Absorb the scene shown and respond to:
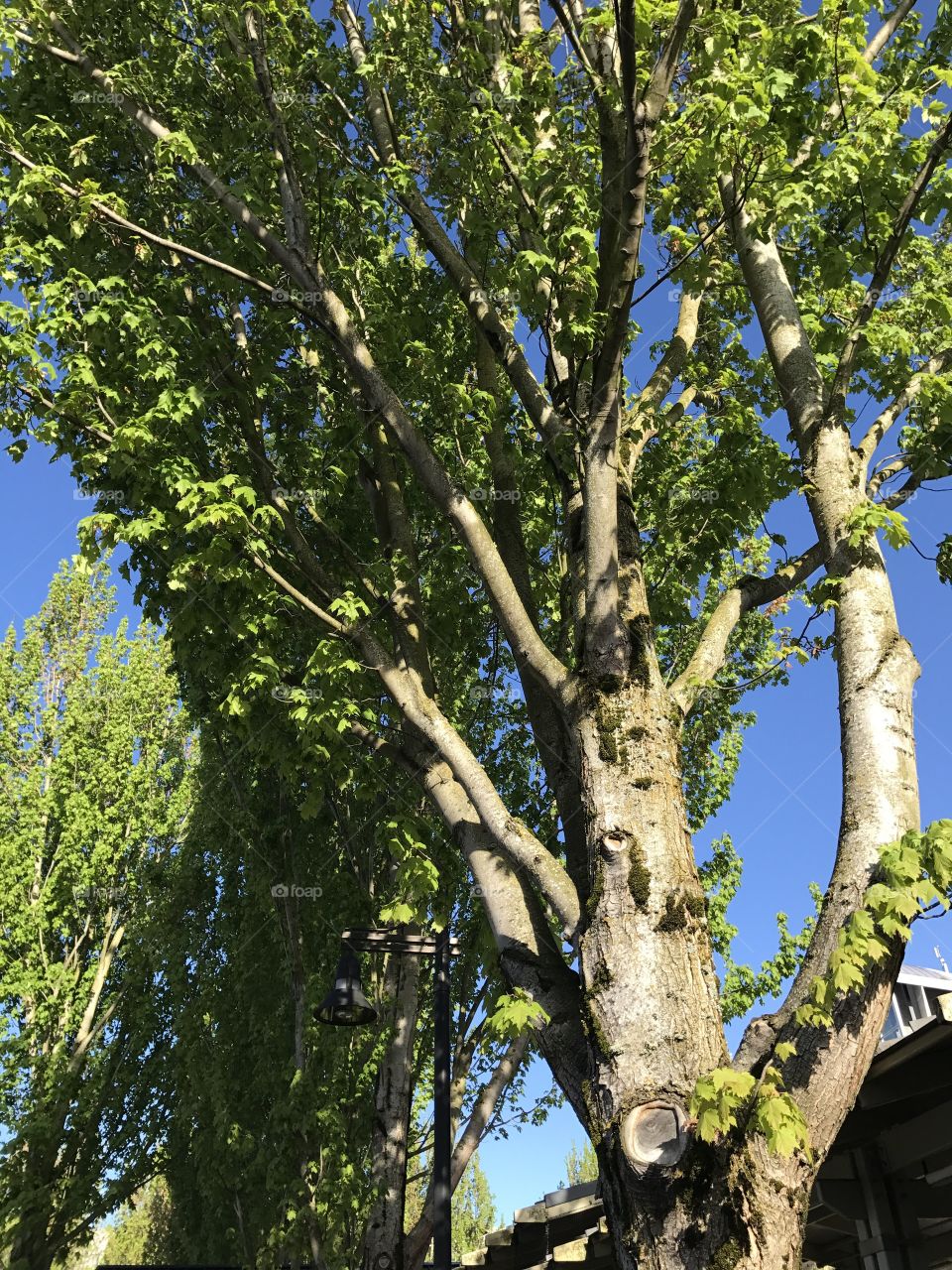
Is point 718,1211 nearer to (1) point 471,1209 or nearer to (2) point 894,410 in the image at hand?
(2) point 894,410

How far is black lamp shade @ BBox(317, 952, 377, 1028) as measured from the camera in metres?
6.49

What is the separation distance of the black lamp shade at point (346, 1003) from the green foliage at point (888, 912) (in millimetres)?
4047

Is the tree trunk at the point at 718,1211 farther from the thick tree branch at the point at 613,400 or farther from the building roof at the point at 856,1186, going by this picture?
the thick tree branch at the point at 613,400

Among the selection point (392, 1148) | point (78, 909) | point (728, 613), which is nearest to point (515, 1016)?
point (728, 613)

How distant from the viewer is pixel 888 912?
3.16m

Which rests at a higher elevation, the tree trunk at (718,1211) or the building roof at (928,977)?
the building roof at (928,977)

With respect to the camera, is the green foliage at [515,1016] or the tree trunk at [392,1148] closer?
the green foliage at [515,1016]

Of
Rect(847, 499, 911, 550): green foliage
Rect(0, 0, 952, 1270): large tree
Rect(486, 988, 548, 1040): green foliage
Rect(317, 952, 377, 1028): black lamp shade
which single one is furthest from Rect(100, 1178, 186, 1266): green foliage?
Rect(847, 499, 911, 550): green foliage

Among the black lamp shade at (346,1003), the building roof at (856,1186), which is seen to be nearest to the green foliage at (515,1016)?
the building roof at (856,1186)

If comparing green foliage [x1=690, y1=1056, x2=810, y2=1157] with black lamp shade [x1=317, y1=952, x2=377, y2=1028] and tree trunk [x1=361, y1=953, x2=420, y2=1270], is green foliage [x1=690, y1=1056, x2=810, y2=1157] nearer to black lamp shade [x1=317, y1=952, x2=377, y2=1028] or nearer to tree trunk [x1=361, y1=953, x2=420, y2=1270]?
black lamp shade [x1=317, y1=952, x2=377, y2=1028]

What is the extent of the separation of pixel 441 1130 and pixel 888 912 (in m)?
4.10

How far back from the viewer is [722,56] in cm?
473

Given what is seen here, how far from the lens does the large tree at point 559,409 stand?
3.53m

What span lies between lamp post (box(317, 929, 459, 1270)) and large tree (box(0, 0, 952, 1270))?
5.20 ft
